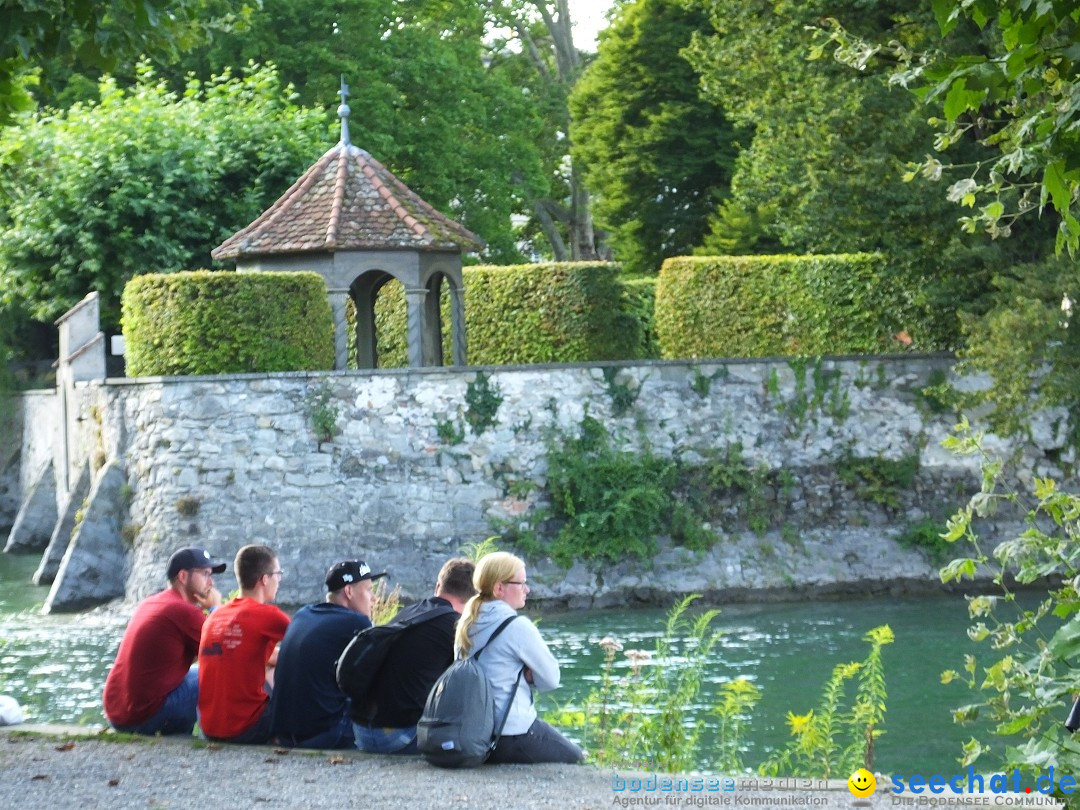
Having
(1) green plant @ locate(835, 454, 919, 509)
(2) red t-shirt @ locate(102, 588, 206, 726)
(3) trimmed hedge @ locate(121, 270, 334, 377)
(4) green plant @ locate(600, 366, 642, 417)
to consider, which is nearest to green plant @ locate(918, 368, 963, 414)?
(1) green plant @ locate(835, 454, 919, 509)

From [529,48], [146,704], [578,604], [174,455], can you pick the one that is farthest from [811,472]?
[529,48]

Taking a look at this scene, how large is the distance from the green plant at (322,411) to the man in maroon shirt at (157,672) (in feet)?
34.4

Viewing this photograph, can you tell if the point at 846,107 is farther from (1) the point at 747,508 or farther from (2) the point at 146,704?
(2) the point at 146,704

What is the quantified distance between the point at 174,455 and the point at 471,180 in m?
17.5

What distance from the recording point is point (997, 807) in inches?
240

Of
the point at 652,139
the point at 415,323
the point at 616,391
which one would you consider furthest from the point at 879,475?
the point at 652,139

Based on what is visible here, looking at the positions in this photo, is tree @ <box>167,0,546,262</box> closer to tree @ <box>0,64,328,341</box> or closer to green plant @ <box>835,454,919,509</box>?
tree @ <box>0,64,328,341</box>

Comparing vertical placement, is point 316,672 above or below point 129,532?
below

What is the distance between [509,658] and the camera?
7391 mm

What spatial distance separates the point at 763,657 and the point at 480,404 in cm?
537

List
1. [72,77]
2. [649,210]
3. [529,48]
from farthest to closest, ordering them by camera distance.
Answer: [529,48] → [649,210] → [72,77]

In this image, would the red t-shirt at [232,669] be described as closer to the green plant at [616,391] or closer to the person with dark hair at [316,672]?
the person with dark hair at [316,672]

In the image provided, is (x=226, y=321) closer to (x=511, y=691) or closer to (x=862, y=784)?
(x=511, y=691)

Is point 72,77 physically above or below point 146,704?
above
